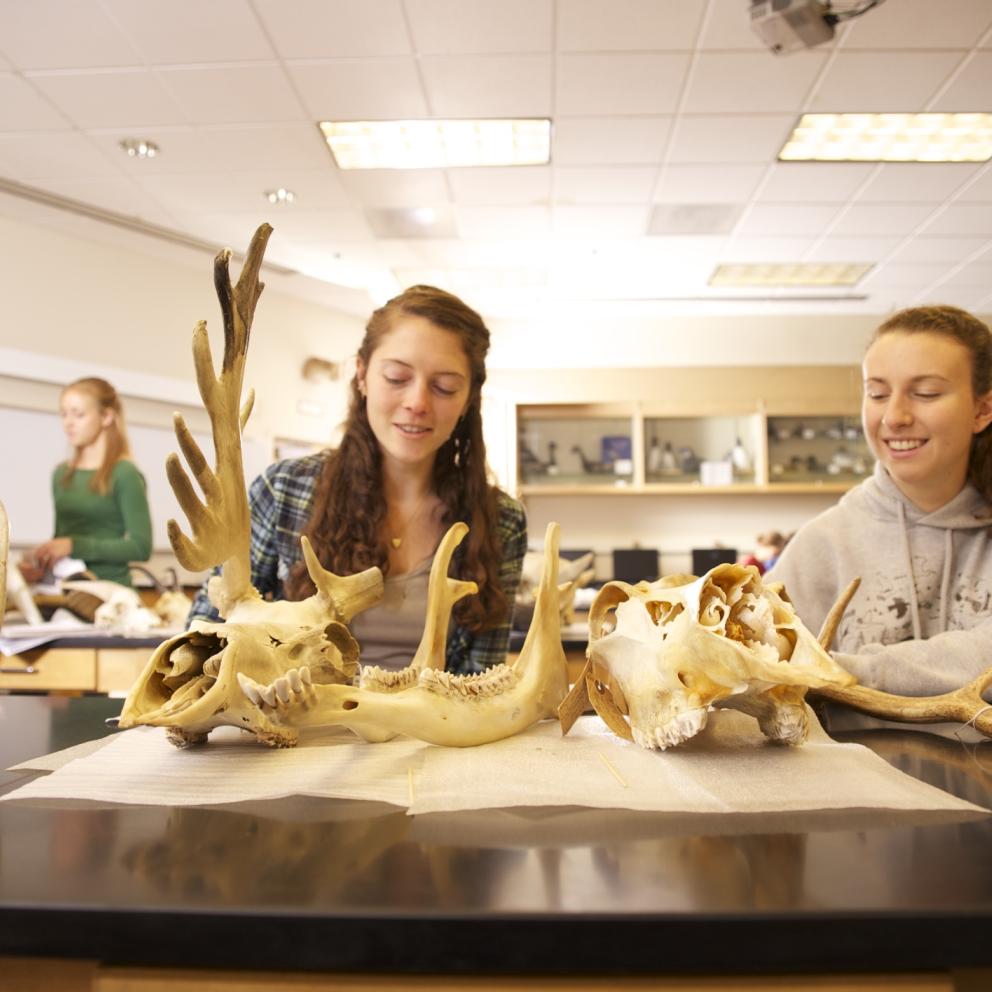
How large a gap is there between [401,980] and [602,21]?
313 cm

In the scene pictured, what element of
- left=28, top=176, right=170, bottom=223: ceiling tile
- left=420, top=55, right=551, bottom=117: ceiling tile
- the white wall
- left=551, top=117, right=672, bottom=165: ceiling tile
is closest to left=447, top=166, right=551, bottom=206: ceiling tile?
left=551, top=117, right=672, bottom=165: ceiling tile

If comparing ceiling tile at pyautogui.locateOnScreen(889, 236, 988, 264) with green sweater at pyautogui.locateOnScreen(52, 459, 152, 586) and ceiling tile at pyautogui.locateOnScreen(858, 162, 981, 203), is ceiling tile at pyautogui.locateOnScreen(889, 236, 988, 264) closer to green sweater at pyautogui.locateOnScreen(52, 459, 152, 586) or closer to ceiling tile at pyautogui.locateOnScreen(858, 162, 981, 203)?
ceiling tile at pyautogui.locateOnScreen(858, 162, 981, 203)

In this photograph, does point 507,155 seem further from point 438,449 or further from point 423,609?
point 423,609

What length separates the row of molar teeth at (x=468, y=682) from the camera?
32.5 inches

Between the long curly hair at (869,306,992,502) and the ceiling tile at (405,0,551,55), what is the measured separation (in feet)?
6.81

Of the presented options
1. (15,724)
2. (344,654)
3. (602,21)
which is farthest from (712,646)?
(602,21)

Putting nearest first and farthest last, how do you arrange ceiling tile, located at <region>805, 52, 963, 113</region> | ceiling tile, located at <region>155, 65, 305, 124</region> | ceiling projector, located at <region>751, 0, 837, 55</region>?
ceiling projector, located at <region>751, 0, 837, 55</region>
ceiling tile, located at <region>805, 52, 963, 113</region>
ceiling tile, located at <region>155, 65, 305, 124</region>

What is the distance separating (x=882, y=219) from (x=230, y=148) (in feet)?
11.2

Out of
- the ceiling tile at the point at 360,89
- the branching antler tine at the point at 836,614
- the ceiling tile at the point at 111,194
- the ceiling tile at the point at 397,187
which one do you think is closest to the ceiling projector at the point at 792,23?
the ceiling tile at the point at 360,89

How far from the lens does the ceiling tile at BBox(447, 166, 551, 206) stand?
13.0 ft

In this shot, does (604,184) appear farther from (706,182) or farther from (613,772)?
(613,772)

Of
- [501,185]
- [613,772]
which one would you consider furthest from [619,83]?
[613,772]

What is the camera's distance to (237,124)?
357cm

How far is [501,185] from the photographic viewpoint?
4.11 metres
